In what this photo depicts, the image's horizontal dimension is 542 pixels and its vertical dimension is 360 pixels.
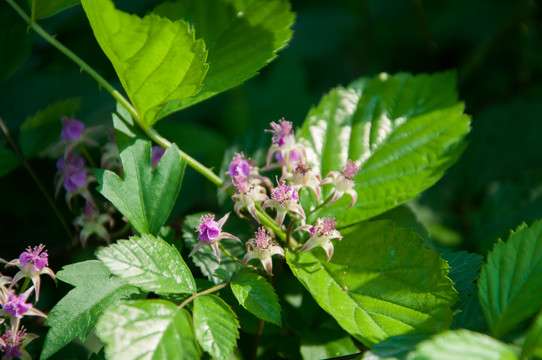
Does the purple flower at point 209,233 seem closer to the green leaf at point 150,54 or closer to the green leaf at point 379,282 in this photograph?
the green leaf at point 379,282

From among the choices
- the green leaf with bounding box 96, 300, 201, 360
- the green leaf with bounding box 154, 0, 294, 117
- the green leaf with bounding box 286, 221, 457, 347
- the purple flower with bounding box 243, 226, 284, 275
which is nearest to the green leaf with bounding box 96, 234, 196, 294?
the green leaf with bounding box 96, 300, 201, 360

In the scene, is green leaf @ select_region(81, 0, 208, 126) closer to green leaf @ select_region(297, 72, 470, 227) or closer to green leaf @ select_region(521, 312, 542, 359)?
green leaf @ select_region(297, 72, 470, 227)

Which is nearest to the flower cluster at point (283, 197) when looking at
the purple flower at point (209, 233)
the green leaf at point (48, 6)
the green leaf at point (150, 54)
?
the purple flower at point (209, 233)

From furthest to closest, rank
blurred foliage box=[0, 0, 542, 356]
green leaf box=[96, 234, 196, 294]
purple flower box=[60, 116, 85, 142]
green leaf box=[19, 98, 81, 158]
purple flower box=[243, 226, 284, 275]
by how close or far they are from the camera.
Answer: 1. blurred foliage box=[0, 0, 542, 356]
2. green leaf box=[19, 98, 81, 158]
3. purple flower box=[60, 116, 85, 142]
4. purple flower box=[243, 226, 284, 275]
5. green leaf box=[96, 234, 196, 294]

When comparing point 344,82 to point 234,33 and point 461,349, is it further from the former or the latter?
point 461,349

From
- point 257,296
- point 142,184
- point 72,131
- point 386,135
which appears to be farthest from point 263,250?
point 72,131

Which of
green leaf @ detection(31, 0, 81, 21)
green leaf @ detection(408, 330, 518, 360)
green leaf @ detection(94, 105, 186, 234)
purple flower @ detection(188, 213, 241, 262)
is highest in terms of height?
green leaf @ detection(31, 0, 81, 21)

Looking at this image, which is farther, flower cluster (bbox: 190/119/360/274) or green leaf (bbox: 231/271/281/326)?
flower cluster (bbox: 190/119/360/274)
